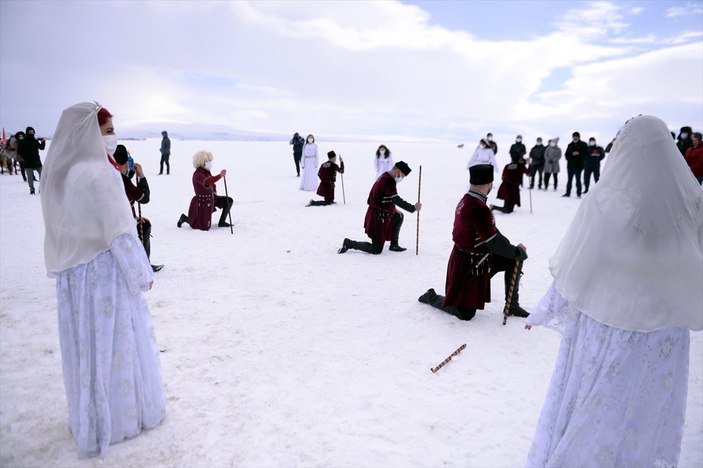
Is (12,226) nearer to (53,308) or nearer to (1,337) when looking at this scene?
(53,308)

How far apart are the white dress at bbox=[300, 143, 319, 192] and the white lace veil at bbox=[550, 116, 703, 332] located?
13.4 meters

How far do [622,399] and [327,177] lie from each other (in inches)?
415

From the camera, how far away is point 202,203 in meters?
8.91

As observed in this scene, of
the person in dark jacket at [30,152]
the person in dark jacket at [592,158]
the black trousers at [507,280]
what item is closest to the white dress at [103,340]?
the black trousers at [507,280]

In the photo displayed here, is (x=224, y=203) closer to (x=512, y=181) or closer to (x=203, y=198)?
(x=203, y=198)

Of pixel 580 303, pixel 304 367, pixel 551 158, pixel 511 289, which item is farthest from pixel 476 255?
pixel 551 158

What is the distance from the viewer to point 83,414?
260 cm

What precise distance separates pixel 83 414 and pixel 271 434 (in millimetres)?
1189

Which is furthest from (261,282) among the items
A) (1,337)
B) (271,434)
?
(271,434)

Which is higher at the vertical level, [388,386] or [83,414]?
[83,414]

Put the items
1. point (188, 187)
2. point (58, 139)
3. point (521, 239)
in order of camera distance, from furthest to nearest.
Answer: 1. point (188, 187)
2. point (521, 239)
3. point (58, 139)

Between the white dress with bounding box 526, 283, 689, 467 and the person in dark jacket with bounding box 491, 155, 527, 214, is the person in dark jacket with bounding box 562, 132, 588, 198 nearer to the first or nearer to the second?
the person in dark jacket with bounding box 491, 155, 527, 214

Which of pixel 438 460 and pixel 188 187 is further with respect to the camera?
pixel 188 187

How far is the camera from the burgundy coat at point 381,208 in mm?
7117
